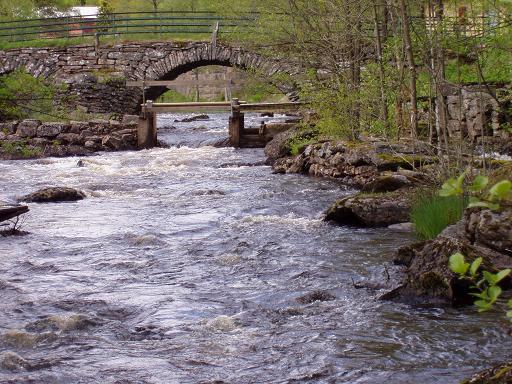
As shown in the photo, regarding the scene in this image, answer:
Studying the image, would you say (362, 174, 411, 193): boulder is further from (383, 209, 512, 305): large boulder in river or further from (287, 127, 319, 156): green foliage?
(287, 127, 319, 156): green foliage

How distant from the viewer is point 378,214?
36.6 ft

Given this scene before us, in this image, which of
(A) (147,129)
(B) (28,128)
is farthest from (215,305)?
(B) (28,128)

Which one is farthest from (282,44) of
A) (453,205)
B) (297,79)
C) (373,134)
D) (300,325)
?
(300,325)

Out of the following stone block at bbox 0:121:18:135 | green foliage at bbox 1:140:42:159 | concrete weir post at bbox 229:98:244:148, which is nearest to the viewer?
green foliage at bbox 1:140:42:159

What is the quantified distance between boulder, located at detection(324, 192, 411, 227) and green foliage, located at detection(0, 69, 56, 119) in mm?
17165

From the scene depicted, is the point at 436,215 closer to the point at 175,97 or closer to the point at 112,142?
the point at 112,142

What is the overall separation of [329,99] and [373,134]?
3.95 ft

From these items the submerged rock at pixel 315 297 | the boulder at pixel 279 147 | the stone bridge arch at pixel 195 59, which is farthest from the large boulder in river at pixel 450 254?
the stone bridge arch at pixel 195 59

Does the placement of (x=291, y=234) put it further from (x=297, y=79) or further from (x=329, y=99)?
(x=297, y=79)

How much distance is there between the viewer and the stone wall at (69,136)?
23938mm

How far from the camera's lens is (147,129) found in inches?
984

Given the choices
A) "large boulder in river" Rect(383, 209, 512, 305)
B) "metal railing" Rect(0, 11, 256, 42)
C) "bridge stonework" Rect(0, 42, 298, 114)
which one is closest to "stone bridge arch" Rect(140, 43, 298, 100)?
"bridge stonework" Rect(0, 42, 298, 114)

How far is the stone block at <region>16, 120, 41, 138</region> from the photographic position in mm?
24906

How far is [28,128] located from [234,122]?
6307 mm
